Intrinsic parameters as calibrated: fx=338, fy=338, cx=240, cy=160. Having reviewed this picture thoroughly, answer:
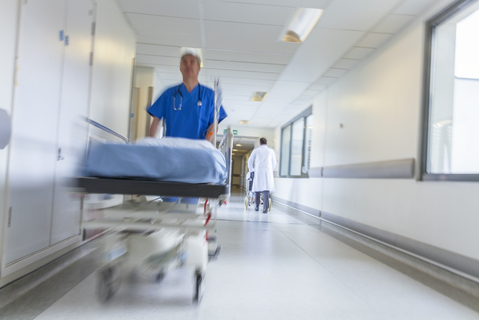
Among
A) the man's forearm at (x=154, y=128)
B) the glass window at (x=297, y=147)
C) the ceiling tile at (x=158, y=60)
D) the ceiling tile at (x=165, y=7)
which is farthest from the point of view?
the glass window at (x=297, y=147)

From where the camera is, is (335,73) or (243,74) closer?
(335,73)

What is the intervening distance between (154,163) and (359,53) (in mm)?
3999

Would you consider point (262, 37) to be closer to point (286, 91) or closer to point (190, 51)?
point (190, 51)

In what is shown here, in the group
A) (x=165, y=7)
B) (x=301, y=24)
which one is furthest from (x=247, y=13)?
(x=165, y=7)

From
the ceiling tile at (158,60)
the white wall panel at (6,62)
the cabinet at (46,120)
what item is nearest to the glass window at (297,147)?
the ceiling tile at (158,60)

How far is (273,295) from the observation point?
2100 millimetres

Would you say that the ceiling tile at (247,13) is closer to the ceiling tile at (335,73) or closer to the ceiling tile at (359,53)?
the ceiling tile at (359,53)

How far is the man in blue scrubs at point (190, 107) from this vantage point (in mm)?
2512

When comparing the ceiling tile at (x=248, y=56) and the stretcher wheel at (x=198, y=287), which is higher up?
the ceiling tile at (x=248, y=56)

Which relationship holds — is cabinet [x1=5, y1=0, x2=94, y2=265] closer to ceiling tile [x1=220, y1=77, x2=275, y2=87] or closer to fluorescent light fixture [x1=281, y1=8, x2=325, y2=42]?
fluorescent light fixture [x1=281, y1=8, x2=325, y2=42]

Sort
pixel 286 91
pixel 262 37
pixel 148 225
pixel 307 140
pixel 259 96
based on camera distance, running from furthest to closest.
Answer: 1. pixel 307 140
2. pixel 259 96
3. pixel 286 91
4. pixel 262 37
5. pixel 148 225

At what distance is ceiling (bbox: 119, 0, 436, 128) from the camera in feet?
11.8

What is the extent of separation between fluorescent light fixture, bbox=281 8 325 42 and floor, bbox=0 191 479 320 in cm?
265

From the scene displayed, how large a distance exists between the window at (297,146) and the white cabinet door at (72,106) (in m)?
5.84
